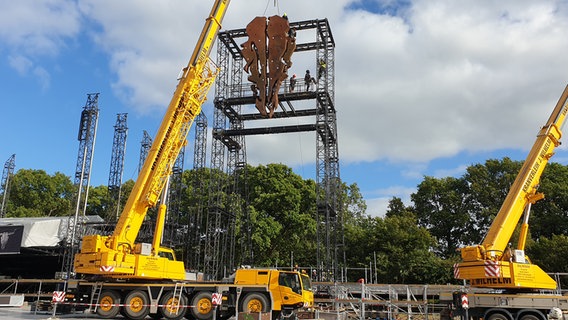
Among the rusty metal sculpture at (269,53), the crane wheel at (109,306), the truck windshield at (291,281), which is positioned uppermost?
the rusty metal sculpture at (269,53)

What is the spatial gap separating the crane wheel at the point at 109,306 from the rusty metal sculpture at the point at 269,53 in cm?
1618

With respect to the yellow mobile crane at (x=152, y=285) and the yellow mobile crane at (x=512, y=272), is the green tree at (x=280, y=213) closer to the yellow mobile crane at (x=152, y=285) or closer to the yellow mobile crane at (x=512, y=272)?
the yellow mobile crane at (x=152, y=285)

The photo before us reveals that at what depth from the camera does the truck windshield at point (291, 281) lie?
1947 cm

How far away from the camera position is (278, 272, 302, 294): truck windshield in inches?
766

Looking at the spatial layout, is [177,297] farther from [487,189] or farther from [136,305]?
[487,189]

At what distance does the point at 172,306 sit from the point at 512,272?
45.0 feet

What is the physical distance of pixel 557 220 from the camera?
44.2 m

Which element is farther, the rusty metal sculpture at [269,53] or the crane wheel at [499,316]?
the rusty metal sculpture at [269,53]

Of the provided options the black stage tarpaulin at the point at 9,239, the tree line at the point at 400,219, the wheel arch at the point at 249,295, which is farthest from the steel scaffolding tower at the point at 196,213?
the wheel arch at the point at 249,295

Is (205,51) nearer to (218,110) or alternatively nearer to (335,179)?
(218,110)

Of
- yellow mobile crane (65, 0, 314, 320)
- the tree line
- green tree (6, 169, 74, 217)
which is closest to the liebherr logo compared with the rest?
yellow mobile crane (65, 0, 314, 320)

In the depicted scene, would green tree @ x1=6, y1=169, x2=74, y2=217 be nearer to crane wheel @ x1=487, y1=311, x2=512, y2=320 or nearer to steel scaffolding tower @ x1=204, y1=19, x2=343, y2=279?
steel scaffolding tower @ x1=204, y1=19, x2=343, y2=279

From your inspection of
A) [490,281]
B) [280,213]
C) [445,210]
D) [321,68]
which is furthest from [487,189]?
[490,281]

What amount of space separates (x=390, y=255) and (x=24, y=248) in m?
32.8
